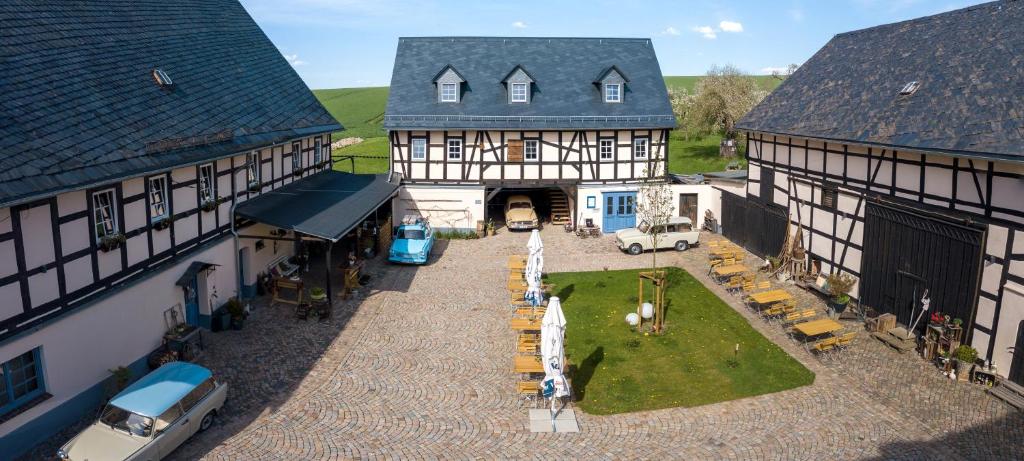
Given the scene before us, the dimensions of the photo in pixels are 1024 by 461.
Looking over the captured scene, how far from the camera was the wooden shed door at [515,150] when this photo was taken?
101 feet

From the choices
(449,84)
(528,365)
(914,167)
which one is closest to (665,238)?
(914,167)

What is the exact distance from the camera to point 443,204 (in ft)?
102

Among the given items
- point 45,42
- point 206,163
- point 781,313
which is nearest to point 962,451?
point 781,313

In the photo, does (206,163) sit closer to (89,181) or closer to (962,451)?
(89,181)

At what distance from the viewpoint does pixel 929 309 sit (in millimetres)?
16984

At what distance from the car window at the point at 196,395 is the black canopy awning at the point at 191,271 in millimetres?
4625

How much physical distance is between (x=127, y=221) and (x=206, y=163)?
3.26m

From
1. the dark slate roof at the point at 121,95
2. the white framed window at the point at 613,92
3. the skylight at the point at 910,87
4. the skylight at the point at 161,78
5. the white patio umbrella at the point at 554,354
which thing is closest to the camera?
the dark slate roof at the point at 121,95

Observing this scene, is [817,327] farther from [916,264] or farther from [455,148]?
[455,148]

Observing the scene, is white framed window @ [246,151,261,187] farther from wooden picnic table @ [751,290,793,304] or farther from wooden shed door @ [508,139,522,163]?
wooden picnic table @ [751,290,793,304]

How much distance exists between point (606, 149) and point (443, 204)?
25.8 feet

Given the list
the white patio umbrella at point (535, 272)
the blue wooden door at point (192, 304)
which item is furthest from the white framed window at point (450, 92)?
the blue wooden door at point (192, 304)

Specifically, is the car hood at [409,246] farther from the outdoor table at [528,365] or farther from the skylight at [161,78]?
the outdoor table at [528,365]

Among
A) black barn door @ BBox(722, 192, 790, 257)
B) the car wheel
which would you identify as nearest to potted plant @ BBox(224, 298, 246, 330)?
the car wheel
